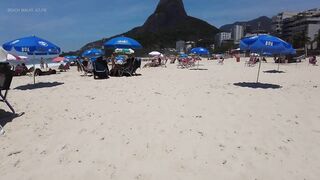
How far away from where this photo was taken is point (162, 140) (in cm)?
416

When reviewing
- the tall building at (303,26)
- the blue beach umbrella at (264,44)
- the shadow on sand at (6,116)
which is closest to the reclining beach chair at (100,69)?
the blue beach umbrella at (264,44)

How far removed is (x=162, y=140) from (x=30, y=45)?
690cm

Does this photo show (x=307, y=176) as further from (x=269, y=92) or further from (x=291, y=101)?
(x=269, y=92)

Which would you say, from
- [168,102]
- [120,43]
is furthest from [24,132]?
[120,43]

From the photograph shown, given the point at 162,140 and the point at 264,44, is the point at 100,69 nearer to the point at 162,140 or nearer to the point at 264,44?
the point at 264,44

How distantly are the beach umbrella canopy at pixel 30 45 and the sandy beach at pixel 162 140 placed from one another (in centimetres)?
297

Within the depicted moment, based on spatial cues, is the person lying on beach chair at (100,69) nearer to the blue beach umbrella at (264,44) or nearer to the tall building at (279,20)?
the blue beach umbrella at (264,44)

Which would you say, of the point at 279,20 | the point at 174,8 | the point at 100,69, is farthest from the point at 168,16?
the point at 100,69

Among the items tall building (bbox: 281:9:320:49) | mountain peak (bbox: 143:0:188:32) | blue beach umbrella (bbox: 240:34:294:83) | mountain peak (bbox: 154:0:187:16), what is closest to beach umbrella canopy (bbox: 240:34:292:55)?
blue beach umbrella (bbox: 240:34:294:83)

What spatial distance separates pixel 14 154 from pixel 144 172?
177cm

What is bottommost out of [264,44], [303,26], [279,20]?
[264,44]

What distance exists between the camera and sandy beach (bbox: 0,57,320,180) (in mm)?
3295

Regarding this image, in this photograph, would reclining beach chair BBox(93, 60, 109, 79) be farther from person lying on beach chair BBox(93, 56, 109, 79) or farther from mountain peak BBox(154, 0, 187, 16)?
mountain peak BBox(154, 0, 187, 16)

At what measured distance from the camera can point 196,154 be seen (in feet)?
12.1
